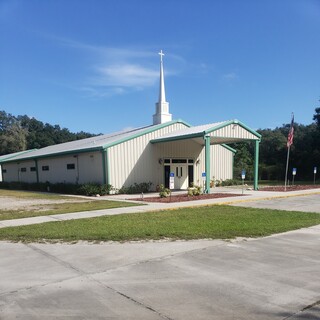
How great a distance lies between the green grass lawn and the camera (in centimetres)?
816

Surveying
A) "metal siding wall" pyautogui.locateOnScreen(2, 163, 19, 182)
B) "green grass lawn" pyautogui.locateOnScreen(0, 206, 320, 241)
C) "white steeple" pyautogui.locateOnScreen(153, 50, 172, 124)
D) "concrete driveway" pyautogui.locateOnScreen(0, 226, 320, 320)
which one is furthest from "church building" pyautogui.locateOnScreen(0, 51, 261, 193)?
"concrete driveway" pyautogui.locateOnScreen(0, 226, 320, 320)

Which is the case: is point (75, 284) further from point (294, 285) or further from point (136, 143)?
point (136, 143)

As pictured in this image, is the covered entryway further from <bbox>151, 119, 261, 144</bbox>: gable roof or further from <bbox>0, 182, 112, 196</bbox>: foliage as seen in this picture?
<bbox>0, 182, 112, 196</bbox>: foliage

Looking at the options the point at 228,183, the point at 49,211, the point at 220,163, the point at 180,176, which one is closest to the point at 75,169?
the point at 180,176

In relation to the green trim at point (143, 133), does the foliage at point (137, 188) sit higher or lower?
lower

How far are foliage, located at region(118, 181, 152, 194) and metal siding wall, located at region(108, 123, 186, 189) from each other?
0.89ft

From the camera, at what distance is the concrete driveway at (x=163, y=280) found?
4.11m

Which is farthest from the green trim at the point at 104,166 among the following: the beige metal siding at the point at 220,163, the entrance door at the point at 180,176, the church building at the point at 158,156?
the beige metal siding at the point at 220,163

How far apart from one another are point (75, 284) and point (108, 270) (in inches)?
29.5

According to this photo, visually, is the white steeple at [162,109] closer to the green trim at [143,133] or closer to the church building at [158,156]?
the church building at [158,156]

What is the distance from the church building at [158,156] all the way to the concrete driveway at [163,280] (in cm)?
1314

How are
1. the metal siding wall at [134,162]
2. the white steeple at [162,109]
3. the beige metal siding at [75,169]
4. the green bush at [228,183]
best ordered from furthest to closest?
the green bush at [228,183] < the white steeple at [162,109] < the beige metal siding at [75,169] < the metal siding wall at [134,162]

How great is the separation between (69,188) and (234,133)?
1261cm

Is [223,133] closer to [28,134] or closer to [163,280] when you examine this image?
[163,280]
